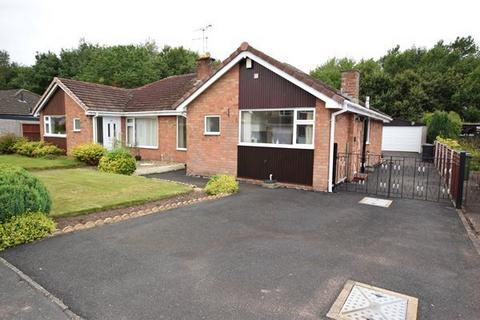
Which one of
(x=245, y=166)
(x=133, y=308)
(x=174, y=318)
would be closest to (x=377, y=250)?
(x=174, y=318)

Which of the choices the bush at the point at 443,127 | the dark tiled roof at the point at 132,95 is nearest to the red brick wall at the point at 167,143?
the dark tiled roof at the point at 132,95

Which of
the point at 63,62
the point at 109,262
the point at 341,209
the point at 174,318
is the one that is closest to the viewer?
the point at 174,318

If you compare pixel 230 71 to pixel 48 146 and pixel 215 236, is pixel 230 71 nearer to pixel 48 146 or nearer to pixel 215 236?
pixel 215 236

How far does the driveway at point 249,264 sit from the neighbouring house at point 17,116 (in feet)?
89.7

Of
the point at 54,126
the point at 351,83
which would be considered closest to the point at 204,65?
the point at 351,83

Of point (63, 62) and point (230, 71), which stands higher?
point (63, 62)

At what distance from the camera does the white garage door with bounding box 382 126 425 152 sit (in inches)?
1099

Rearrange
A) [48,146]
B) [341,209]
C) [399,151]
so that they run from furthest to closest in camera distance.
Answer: [399,151] → [48,146] → [341,209]

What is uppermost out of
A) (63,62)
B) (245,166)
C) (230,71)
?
(63,62)

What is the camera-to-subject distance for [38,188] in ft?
19.6

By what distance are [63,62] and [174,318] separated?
48.6 metres

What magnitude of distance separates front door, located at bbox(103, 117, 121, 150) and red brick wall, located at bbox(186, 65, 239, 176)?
6.79 metres

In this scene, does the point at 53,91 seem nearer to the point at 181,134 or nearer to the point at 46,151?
the point at 46,151

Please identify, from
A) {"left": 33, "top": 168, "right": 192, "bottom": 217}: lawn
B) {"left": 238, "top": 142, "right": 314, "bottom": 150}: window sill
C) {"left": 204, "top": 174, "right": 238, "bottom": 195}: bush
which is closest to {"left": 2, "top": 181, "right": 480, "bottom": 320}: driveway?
{"left": 33, "top": 168, "right": 192, "bottom": 217}: lawn
